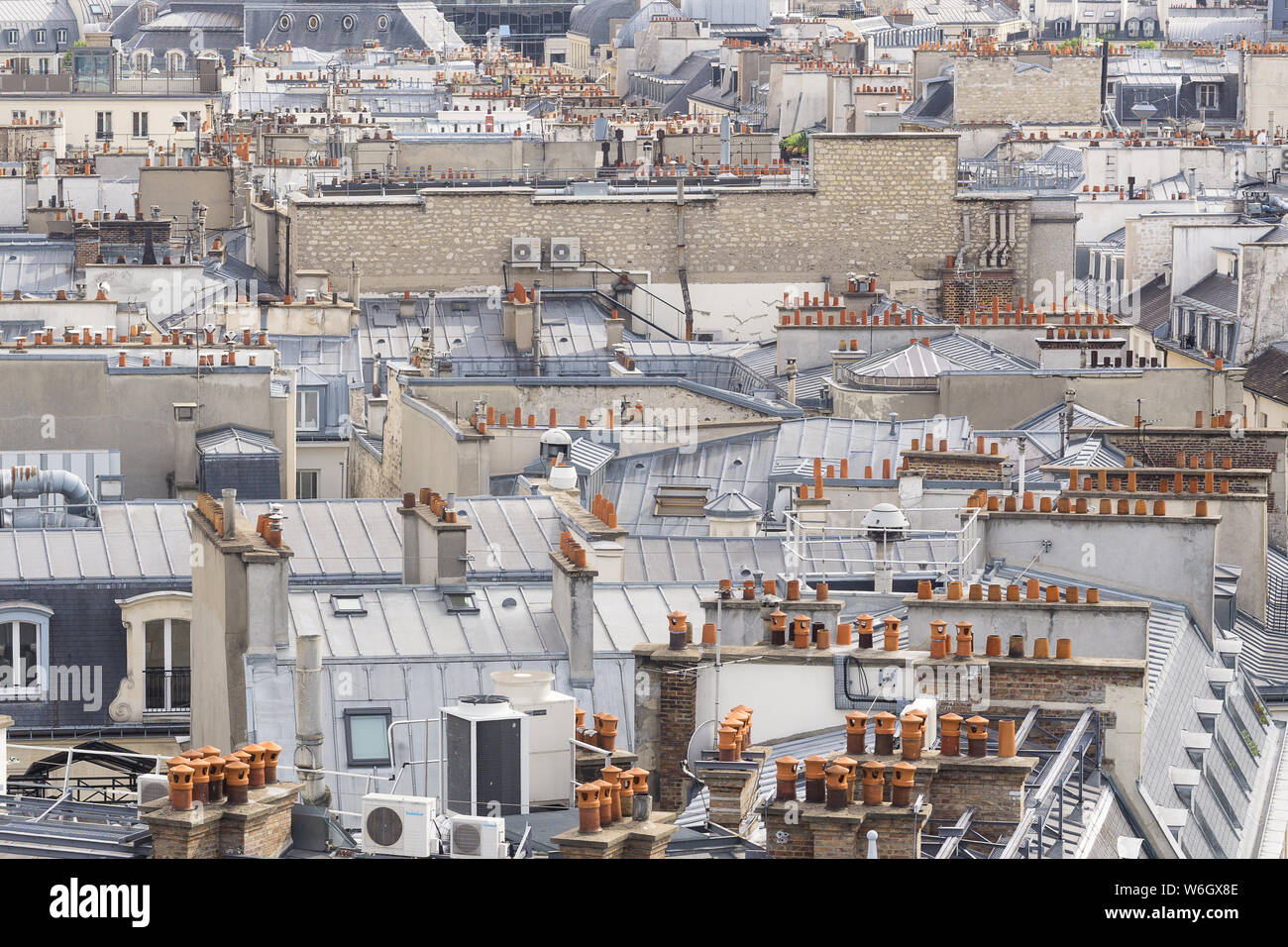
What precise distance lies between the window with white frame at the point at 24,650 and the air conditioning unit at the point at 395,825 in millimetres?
10795

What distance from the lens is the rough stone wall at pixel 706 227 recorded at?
4797 centimetres

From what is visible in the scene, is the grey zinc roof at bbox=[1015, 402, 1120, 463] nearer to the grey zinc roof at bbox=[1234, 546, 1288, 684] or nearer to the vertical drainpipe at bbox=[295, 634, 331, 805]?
the grey zinc roof at bbox=[1234, 546, 1288, 684]

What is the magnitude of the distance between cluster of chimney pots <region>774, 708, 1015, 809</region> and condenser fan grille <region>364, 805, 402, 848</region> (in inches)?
72.3

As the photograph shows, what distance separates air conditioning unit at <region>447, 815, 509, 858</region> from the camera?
1410 centimetres

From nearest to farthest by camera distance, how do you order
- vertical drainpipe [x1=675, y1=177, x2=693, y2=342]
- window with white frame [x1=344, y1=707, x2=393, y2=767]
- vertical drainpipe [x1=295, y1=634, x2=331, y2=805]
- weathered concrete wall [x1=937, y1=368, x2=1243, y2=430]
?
vertical drainpipe [x1=295, y1=634, x2=331, y2=805], window with white frame [x1=344, y1=707, x2=393, y2=767], weathered concrete wall [x1=937, y1=368, x2=1243, y2=430], vertical drainpipe [x1=675, y1=177, x2=693, y2=342]

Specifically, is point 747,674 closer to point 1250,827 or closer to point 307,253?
point 1250,827

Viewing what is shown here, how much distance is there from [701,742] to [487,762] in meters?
1.98

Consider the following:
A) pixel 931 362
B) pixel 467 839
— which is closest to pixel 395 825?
pixel 467 839

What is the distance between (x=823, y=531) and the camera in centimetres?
2700

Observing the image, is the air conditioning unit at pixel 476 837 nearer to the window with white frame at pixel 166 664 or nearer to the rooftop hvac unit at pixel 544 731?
the rooftop hvac unit at pixel 544 731

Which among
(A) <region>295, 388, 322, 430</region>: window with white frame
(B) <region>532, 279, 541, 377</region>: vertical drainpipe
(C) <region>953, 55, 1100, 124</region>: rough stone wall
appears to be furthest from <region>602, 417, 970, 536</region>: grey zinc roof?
(C) <region>953, 55, 1100, 124</region>: rough stone wall

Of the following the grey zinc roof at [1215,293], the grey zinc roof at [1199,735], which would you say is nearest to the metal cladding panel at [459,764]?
the grey zinc roof at [1199,735]

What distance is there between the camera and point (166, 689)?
80.5ft
